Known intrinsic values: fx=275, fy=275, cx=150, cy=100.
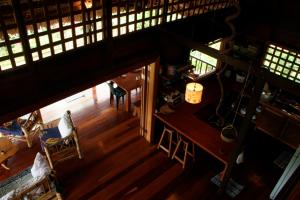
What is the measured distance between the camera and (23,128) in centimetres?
644

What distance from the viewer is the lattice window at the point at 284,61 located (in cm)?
659

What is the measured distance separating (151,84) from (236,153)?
7.42 ft

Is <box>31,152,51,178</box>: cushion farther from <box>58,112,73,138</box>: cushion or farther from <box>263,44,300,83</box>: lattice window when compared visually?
<box>263,44,300,83</box>: lattice window

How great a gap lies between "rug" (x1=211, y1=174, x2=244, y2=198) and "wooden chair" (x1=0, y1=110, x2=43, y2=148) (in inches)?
171

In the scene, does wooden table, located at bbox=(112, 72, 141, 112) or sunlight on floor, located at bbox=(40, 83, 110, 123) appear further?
sunlight on floor, located at bbox=(40, 83, 110, 123)

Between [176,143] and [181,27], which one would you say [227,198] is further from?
[181,27]

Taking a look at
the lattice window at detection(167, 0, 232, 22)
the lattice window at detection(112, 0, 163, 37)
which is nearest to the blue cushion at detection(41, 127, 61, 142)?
the lattice window at detection(112, 0, 163, 37)

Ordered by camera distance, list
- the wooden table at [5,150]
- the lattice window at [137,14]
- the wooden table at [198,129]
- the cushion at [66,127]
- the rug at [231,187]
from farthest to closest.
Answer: the cushion at [66,127], the wooden table at [5,150], the rug at [231,187], the wooden table at [198,129], the lattice window at [137,14]

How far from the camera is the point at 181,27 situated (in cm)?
581

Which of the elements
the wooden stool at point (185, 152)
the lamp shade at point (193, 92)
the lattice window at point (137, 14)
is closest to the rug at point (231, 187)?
the wooden stool at point (185, 152)

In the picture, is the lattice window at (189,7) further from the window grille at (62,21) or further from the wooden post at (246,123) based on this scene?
the wooden post at (246,123)

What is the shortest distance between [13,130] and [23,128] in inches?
11.2

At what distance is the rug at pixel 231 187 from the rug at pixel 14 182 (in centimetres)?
394

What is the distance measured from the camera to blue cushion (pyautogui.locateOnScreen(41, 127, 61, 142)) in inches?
247
